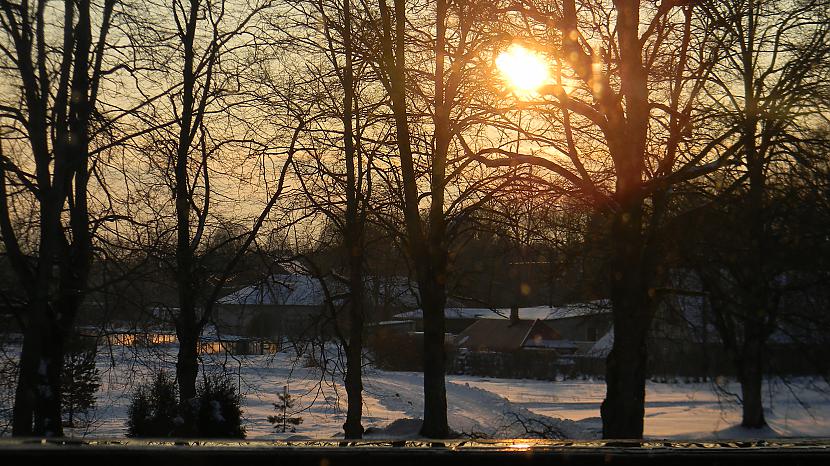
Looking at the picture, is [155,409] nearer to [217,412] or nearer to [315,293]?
[217,412]

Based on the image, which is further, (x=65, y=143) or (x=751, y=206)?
(x=751, y=206)

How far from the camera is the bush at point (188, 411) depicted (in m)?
13.7

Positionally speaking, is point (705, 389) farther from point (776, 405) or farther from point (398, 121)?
point (398, 121)

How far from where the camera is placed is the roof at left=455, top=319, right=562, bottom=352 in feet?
186

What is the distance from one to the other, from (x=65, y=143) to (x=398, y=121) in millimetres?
5664

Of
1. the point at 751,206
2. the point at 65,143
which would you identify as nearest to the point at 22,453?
the point at 65,143

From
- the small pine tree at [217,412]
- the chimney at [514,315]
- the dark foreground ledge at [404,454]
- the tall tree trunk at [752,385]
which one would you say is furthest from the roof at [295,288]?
the chimney at [514,315]

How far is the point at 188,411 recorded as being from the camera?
13.9m

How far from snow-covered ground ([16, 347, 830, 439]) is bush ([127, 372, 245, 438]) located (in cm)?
49

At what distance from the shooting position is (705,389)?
128ft

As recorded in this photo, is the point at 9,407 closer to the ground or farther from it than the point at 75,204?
closer to the ground

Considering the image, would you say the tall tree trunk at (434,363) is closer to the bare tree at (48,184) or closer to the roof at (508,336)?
the bare tree at (48,184)

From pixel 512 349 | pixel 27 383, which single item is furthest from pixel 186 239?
pixel 512 349

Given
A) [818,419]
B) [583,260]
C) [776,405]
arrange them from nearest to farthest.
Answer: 1. [583,260]
2. [818,419]
3. [776,405]
